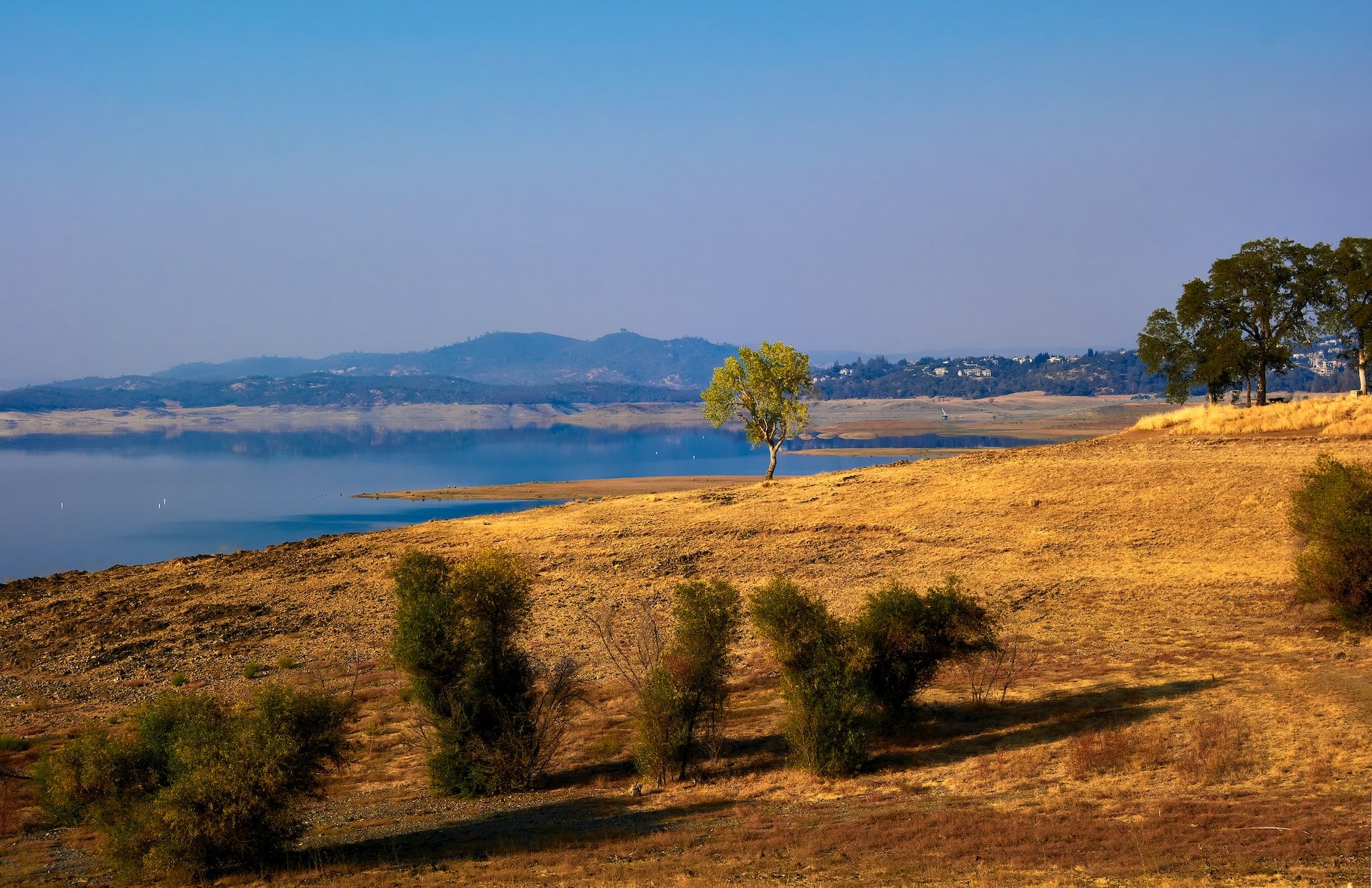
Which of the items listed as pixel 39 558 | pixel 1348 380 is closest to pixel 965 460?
pixel 39 558

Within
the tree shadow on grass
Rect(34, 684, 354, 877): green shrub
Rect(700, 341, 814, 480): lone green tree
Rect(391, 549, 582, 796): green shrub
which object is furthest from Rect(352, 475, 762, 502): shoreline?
Rect(34, 684, 354, 877): green shrub

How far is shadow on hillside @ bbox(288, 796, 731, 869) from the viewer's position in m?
17.1

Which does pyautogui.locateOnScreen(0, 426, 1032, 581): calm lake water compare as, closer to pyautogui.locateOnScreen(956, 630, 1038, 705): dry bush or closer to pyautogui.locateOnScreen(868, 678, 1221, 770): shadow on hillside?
pyautogui.locateOnScreen(956, 630, 1038, 705): dry bush

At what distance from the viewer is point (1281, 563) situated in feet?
104

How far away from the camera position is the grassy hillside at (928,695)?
606 inches

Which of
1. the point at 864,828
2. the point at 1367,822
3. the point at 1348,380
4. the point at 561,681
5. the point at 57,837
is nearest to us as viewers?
the point at 1367,822

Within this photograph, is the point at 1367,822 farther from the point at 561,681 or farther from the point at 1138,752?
the point at 561,681

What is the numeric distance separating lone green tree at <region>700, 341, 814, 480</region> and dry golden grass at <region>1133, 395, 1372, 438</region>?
19.3 meters

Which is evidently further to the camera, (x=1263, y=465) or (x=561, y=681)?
(x=1263, y=465)

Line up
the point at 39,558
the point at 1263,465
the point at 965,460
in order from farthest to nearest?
1. the point at 39,558
2. the point at 965,460
3. the point at 1263,465

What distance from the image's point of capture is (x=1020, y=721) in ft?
72.1

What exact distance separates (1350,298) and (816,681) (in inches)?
1882

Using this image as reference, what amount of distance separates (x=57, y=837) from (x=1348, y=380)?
691 ft

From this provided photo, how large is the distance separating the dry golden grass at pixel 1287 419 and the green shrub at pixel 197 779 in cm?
4300
